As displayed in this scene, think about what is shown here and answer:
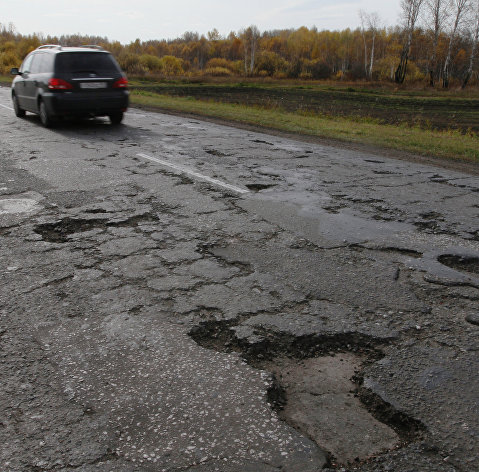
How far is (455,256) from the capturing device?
3.85 m

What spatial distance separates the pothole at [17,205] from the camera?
467cm

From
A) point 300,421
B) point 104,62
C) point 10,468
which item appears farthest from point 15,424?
point 104,62

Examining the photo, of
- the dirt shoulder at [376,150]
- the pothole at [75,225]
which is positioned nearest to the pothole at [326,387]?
the pothole at [75,225]

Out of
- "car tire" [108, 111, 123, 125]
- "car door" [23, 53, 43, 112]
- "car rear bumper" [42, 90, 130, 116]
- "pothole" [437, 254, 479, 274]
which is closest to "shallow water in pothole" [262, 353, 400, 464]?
"pothole" [437, 254, 479, 274]

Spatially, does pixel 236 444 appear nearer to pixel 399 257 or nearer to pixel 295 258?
pixel 295 258

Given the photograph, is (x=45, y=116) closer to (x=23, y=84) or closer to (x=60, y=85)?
(x=60, y=85)

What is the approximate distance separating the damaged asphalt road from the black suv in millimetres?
4948

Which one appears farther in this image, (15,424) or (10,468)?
(15,424)

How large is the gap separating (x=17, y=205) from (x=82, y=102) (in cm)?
585

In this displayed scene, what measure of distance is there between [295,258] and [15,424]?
2.32m

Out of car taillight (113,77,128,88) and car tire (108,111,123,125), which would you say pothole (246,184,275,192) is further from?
car tire (108,111,123,125)

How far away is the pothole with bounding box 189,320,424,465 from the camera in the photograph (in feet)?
6.26

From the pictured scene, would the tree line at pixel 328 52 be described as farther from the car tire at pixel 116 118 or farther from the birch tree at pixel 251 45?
the car tire at pixel 116 118

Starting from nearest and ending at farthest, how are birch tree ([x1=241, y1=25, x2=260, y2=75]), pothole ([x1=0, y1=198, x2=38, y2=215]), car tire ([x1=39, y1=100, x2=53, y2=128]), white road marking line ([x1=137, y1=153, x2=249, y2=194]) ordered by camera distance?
1. pothole ([x1=0, y1=198, x2=38, y2=215])
2. white road marking line ([x1=137, y1=153, x2=249, y2=194])
3. car tire ([x1=39, y1=100, x2=53, y2=128])
4. birch tree ([x1=241, y1=25, x2=260, y2=75])
